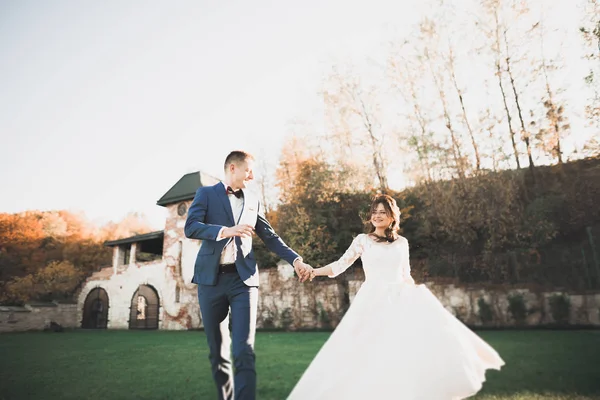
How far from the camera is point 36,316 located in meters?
20.7

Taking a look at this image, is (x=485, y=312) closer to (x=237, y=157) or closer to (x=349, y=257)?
(x=349, y=257)

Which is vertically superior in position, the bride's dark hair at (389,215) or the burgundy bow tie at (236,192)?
the burgundy bow tie at (236,192)

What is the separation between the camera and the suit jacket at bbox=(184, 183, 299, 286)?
9.31ft

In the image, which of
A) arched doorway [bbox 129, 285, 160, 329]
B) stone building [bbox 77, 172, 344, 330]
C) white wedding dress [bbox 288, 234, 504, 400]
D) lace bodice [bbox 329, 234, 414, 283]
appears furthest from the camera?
arched doorway [bbox 129, 285, 160, 329]

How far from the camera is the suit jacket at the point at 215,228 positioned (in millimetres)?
2838

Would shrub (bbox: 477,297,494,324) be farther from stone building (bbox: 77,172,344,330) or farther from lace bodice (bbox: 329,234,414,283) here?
lace bodice (bbox: 329,234,414,283)

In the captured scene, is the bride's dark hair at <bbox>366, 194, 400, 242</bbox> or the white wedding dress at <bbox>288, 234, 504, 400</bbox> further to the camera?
the bride's dark hair at <bbox>366, 194, 400, 242</bbox>

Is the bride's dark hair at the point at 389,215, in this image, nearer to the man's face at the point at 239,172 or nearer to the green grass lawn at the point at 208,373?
the green grass lawn at the point at 208,373

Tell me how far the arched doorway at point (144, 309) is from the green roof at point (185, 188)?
17.5ft

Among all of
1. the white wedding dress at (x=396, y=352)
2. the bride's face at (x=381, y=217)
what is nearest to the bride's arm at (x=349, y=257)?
the bride's face at (x=381, y=217)

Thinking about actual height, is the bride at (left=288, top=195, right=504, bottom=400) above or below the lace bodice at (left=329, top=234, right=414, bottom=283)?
below

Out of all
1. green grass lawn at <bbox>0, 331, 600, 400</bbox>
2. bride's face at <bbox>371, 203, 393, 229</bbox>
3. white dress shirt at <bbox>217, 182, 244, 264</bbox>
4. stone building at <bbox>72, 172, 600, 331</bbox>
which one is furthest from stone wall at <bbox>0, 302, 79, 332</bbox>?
bride's face at <bbox>371, 203, 393, 229</bbox>

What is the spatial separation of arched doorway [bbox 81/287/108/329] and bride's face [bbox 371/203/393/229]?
24.6 meters

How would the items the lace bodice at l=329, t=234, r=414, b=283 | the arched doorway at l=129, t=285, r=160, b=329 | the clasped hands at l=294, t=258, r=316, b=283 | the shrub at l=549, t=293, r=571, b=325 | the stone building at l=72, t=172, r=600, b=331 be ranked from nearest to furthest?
the lace bodice at l=329, t=234, r=414, b=283, the clasped hands at l=294, t=258, r=316, b=283, the shrub at l=549, t=293, r=571, b=325, the stone building at l=72, t=172, r=600, b=331, the arched doorway at l=129, t=285, r=160, b=329
